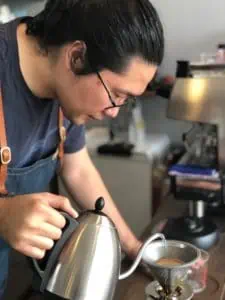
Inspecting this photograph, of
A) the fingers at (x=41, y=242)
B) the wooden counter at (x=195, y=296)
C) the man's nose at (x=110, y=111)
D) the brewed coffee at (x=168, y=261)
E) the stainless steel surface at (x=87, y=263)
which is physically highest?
the man's nose at (x=110, y=111)

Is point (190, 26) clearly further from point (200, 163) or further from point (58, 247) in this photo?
point (58, 247)

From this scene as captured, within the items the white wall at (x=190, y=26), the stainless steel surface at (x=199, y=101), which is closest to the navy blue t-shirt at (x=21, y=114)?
the stainless steel surface at (x=199, y=101)

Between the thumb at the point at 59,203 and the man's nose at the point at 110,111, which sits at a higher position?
the man's nose at the point at 110,111

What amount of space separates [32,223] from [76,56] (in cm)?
36

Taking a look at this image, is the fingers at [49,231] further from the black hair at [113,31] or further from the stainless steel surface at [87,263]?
the black hair at [113,31]

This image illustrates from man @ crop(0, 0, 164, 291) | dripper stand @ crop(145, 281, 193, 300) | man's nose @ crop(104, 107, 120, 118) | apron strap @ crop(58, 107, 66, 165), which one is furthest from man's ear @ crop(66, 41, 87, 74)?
dripper stand @ crop(145, 281, 193, 300)

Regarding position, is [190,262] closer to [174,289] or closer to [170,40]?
[174,289]

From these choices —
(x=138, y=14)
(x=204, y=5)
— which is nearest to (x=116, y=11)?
(x=138, y=14)

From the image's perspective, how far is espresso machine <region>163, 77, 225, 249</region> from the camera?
1216 mm

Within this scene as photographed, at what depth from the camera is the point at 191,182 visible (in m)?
1.38

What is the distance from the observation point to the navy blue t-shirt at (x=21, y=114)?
41.3 inches

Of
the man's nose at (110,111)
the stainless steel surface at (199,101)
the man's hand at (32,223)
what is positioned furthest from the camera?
the stainless steel surface at (199,101)

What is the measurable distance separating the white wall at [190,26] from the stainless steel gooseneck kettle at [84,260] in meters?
1.86

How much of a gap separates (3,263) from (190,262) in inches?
20.6
